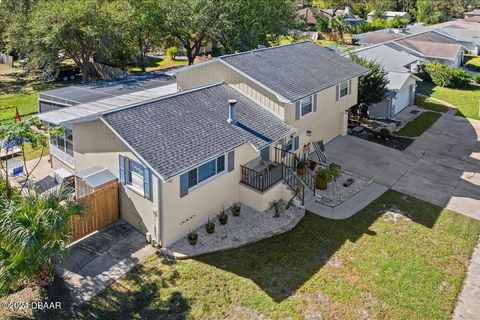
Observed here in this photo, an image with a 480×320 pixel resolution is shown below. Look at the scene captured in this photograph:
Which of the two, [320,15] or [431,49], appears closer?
[431,49]

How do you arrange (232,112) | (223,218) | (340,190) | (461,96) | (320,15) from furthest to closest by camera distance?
(320,15), (461,96), (340,190), (232,112), (223,218)

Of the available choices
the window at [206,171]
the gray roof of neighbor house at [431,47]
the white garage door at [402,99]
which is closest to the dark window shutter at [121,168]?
the window at [206,171]

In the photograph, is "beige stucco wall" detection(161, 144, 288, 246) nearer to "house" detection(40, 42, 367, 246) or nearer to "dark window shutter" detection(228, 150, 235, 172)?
"house" detection(40, 42, 367, 246)

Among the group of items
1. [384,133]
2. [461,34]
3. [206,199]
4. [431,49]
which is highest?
[461,34]

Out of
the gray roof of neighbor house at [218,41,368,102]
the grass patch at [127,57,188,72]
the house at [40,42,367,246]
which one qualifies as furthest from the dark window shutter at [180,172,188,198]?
the grass patch at [127,57,188,72]

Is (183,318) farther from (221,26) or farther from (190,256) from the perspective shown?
(221,26)

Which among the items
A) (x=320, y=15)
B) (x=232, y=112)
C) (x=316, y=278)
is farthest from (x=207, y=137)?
(x=320, y=15)

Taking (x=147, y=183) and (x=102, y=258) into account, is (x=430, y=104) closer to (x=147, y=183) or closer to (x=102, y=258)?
(x=147, y=183)
